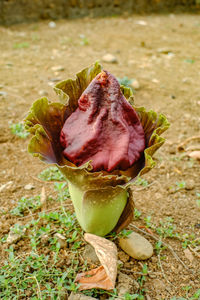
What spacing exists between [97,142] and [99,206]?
0.34 m

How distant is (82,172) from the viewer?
4.84ft

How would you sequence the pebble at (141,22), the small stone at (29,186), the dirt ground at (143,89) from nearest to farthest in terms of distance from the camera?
the dirt ground at (143,89) → the small stone at (29,186) → the pebble at (141,22)

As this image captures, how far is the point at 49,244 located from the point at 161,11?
24.9 feet

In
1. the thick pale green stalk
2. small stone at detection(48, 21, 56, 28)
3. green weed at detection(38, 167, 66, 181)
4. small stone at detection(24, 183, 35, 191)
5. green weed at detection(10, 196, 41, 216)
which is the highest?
the thick pale green stalk

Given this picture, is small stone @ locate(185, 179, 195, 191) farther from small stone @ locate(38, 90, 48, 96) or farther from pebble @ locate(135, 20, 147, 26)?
pebble @ locate(135, 20, 147, 26)

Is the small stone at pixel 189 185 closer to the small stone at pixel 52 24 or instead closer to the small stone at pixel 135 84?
the small stone at pixel 135 84

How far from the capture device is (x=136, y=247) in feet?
6.26

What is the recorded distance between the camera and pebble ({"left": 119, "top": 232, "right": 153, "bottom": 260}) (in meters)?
1.90

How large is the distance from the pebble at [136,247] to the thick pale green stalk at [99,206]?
0.13 metres

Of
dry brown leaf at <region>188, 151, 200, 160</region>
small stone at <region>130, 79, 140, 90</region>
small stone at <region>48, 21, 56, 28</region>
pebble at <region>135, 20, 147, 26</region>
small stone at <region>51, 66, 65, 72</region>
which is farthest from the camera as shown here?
pebble at <region>135, 20, 147, 26</region>

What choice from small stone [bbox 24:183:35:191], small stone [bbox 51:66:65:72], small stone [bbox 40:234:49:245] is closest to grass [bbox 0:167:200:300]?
small stone [bbox 40:234:49:245]

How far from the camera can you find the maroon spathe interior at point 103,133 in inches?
61.4

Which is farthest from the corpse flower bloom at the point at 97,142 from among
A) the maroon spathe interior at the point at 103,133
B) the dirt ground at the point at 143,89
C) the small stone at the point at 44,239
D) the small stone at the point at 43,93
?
the small stone at the point at 43,93

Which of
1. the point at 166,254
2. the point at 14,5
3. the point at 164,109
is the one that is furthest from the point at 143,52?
the point at 166,254
